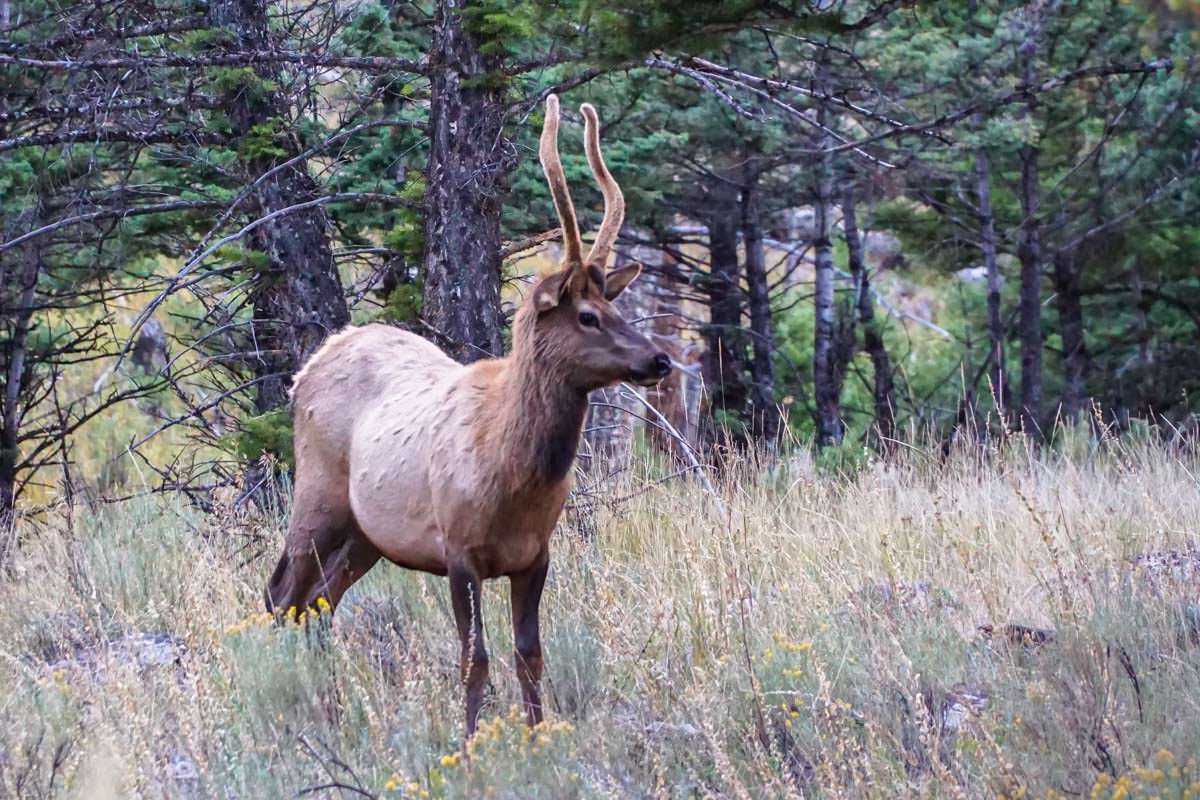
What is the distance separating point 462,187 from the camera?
8.40m

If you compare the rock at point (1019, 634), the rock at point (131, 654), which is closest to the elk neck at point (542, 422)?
the rock at point (131, 654)

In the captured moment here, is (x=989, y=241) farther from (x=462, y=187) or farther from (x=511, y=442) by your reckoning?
(x=511, y=442)

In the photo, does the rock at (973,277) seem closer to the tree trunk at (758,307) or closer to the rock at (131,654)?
the tree trunk at (758,307)

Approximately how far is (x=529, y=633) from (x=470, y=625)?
0.90ft

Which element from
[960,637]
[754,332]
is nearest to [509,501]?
[960,637]

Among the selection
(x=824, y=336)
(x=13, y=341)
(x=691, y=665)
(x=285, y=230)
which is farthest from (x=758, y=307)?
(x=691, y=665)

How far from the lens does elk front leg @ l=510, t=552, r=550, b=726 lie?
6.01 meters

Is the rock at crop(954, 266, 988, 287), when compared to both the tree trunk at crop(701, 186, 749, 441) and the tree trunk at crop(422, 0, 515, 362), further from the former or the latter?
the tree trunk at crop(422, 0, 515, 362)

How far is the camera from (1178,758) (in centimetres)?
472

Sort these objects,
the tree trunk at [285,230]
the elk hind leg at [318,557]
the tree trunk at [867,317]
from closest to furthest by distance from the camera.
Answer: the elk hind leg at [318,557]
the tree trunk at [285,230]
the tree trunk at [867,317]

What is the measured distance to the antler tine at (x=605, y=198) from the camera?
6195mm

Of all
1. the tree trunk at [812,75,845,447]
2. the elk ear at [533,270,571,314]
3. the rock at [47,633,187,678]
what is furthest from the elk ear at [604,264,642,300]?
the tree trunk at [812,75,845,447]

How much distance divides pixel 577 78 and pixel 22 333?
6469 millimetres

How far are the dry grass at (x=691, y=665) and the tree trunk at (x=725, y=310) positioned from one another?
740cm
